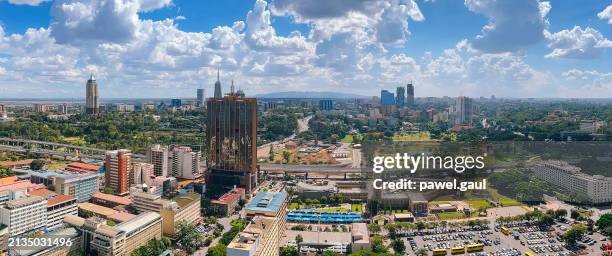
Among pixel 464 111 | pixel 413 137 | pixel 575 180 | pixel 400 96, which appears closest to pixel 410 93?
pixel 400 96

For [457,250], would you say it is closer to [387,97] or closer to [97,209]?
[97,209]

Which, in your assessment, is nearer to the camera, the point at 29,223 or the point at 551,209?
the point at 29,223

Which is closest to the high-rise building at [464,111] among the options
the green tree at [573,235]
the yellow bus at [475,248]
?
the green tree at [573,235]

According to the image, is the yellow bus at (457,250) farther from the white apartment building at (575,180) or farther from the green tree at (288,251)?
the white apartment building at (575,180)

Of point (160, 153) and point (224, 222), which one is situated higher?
point (160, 153)

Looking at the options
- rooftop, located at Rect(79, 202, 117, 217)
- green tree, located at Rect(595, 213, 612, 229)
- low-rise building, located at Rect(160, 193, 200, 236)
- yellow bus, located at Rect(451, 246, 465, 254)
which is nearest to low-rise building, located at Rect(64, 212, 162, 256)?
low-rise building, located at Rect(160, 193, 200, 236)

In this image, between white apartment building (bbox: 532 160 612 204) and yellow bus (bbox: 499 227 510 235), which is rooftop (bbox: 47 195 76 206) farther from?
white apartment building (bbox: 532 160 612 204)

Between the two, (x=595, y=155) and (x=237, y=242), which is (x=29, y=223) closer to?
(x=237, y=242)

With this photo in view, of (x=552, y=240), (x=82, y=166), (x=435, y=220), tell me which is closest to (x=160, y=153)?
(x=82, y=166)
